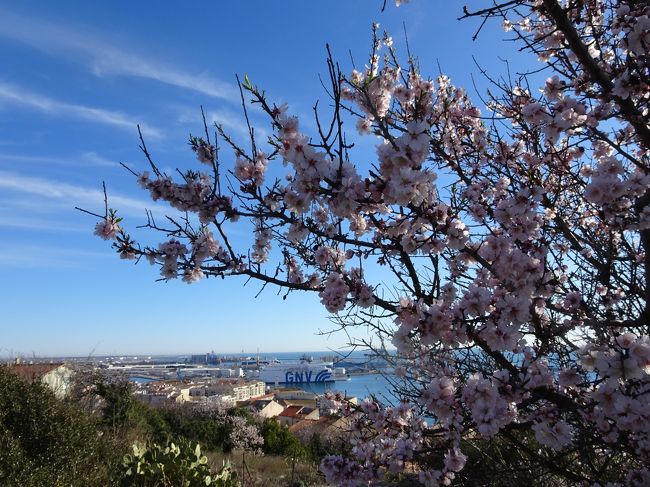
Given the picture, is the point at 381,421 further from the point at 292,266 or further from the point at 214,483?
the point at 214,483

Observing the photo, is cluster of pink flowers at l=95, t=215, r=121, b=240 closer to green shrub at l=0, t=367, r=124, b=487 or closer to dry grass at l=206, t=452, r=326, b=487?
green shrub at l=0, t=367, r=124, b=487

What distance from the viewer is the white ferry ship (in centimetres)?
7933

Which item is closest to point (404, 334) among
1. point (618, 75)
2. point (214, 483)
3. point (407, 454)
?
point (407, 454)

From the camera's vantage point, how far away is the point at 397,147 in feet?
6.38

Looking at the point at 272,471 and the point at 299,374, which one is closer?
the point at 272,471

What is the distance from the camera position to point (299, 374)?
87375mm

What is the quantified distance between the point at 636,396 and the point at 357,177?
1.42 meters

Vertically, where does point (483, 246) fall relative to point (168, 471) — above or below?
above

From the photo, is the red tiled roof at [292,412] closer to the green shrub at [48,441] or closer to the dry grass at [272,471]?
the dry grass at [272,471]

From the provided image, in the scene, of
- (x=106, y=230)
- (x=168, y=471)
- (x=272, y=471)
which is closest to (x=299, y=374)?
(x=272, y=471)

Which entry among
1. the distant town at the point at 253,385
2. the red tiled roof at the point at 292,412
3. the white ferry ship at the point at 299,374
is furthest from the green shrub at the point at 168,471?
the white ferry ship at the point at 299,374

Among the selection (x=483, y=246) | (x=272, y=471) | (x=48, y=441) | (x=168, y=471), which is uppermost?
(x=483, y=246)

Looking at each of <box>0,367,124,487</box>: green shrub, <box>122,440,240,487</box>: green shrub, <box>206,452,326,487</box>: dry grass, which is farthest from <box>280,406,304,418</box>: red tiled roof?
<box>122,440,240,487</box>: green shrub

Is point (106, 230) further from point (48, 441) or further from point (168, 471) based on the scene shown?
point (48, 441)
